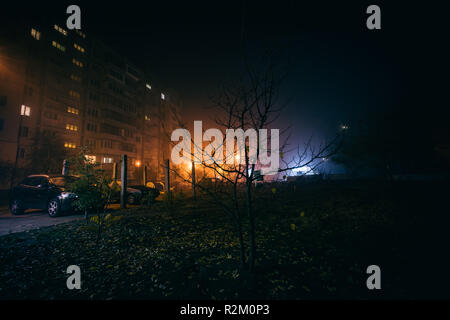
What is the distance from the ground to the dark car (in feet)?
10.6

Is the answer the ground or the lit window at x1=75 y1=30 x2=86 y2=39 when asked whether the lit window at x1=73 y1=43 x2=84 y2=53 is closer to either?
the lit window at x1=75 y1=30 x2=86 y2=39

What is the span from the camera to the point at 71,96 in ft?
114

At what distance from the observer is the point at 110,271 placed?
11.3 feet

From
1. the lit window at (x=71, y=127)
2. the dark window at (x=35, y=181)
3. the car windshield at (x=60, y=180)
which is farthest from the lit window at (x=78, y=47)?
the car windshield at (x=60, y=180)

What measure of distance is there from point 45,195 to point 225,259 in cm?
1060

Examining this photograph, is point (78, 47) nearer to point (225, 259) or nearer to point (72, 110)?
point (72, 110)

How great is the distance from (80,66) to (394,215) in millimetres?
52388

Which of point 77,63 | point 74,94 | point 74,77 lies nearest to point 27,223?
point 74,94

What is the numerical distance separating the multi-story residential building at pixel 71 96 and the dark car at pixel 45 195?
9131 millimetres

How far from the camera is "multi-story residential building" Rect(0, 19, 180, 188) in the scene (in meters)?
24.3

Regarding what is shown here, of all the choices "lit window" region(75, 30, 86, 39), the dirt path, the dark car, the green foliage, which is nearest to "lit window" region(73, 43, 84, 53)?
"lit window" region(75, 30, 86, 39)

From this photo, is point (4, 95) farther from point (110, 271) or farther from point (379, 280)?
point (379, 280)
